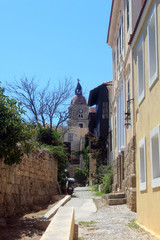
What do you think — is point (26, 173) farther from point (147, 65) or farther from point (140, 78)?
point (147, 65)

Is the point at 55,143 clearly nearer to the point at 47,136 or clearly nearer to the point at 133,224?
the point at 47,136

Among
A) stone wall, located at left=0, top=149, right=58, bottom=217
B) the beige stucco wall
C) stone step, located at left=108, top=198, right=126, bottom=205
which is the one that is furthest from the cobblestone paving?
stone step, located at left=108, top=198, right=126, bottom=205

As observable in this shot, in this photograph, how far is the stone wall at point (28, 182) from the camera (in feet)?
34.8

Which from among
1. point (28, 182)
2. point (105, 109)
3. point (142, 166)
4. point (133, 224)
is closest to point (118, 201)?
point (28, 182)

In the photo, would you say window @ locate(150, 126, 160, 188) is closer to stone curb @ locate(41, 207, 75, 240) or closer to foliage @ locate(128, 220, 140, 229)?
foliage @ locate(128, 220, 140, 229)

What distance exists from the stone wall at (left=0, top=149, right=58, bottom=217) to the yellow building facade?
3.97 metres

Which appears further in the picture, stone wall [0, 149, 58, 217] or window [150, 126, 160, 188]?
stone wall [0, 149, 58, 217]

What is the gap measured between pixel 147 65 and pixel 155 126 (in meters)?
1.58

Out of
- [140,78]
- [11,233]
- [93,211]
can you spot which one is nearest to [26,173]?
[93,211]

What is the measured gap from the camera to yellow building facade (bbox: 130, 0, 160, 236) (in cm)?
710

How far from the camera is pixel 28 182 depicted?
13.5 meters

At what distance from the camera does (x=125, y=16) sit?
1530 centimetres

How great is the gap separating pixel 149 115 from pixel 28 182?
7.06 meters

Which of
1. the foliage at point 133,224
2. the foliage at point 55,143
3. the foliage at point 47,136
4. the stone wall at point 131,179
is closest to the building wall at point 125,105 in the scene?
the stone wall at point 131,179
